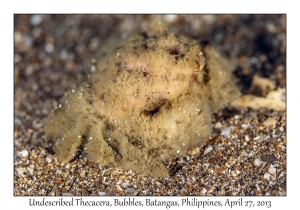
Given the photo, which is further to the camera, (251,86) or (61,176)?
(251,86)

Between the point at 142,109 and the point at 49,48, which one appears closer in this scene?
the point at 142,109

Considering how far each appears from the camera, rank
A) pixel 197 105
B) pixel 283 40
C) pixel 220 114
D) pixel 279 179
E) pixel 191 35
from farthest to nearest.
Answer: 1. pixel 191 35
2. pixel 283 40
3. pixel 220 114
4. pixel 197 105
5. pixel 279 179

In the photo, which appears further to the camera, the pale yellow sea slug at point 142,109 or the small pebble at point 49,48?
the small pebble at point 49,48

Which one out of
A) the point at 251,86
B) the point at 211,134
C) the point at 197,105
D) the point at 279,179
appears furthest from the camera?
the point at 251,86

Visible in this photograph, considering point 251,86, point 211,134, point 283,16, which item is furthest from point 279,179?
point 283,16

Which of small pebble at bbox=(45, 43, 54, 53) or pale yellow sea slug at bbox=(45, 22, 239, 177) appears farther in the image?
small pebble at bbox=(45, 43, 54, 53)

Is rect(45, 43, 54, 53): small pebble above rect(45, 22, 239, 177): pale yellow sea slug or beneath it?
above

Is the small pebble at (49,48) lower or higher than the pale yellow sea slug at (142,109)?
higher

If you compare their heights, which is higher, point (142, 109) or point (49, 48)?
Answer: point (49, 48)

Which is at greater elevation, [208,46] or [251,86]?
[208,46]

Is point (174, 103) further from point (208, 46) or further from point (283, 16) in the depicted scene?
point (283, 16)

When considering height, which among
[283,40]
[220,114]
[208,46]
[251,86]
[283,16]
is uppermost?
[283,16]
